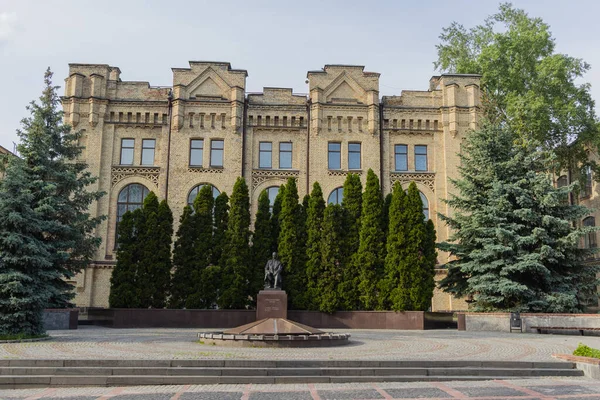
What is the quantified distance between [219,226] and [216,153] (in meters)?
7.31

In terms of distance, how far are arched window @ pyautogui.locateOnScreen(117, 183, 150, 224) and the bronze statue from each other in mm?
10728

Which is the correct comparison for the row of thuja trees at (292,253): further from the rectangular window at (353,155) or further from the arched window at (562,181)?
the arched window at (562,181)

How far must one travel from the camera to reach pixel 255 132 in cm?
3194

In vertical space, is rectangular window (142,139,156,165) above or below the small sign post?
above

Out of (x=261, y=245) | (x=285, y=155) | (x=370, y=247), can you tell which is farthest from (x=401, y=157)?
(x=261, y=245)

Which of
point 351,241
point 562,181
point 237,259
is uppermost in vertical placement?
point 562,181

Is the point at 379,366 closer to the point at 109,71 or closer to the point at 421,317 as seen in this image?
the point at 421,317

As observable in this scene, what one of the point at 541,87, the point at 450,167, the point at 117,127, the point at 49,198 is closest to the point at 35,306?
the point at 49,198

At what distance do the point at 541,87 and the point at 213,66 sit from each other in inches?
742

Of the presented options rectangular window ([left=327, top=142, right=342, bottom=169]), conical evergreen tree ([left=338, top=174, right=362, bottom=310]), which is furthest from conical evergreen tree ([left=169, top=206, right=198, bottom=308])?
rectangular window ([left=327, top=142, right=342, bottom=169])

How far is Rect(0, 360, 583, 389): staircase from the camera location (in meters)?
11.0

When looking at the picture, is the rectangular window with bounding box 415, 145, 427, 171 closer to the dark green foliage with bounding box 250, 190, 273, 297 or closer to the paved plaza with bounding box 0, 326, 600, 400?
the dark green foliage with bounding box 250, 190, 273, 297

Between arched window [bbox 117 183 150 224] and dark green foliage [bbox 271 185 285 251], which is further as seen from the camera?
arched window [bbox 117 183 150 224]

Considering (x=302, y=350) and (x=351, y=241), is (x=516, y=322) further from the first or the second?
(x=302, y=350)
